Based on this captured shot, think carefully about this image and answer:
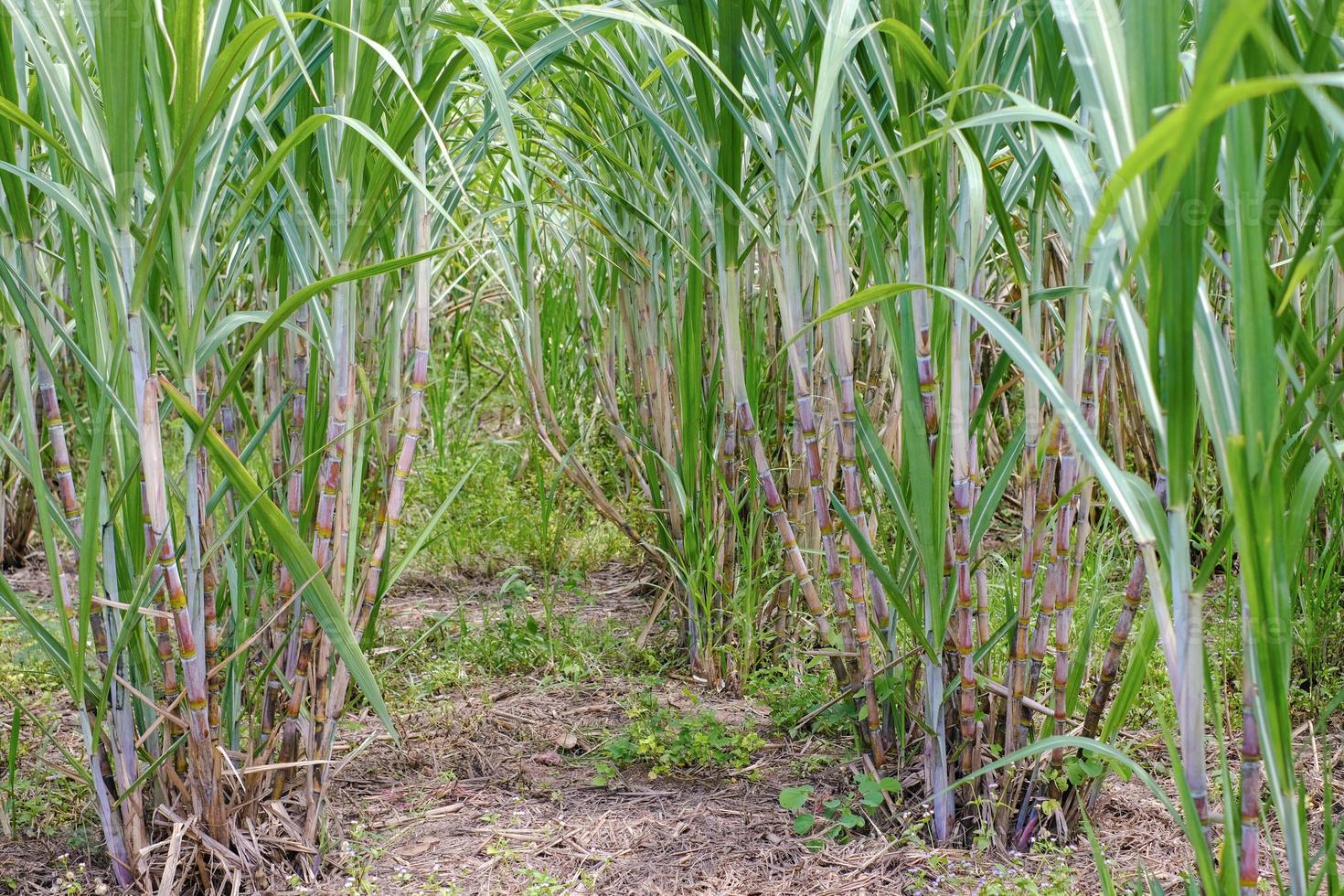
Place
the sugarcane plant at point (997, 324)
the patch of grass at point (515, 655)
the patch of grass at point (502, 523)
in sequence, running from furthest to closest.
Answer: the patch of grass at point (502, 523)
the patch of grass at point (515, 655)
the sugarcane plant at point (997, 324)

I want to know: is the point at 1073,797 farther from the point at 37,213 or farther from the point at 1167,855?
the point at 37,213

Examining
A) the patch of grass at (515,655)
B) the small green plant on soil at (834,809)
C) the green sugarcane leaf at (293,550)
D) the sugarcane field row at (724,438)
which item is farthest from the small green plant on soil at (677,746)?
the green sugarcane leaf at (293,550)

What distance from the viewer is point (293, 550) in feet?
3.30

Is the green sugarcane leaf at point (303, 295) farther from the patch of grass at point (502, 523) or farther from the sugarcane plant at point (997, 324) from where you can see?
the patch of grass at point (502, 523)

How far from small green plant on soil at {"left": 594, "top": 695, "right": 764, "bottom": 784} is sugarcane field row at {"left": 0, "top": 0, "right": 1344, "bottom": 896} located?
1cm

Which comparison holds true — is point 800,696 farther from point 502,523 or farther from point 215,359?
point 502,523

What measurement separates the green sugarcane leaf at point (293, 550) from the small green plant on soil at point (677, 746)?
639 millimetres

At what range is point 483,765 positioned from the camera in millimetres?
1657

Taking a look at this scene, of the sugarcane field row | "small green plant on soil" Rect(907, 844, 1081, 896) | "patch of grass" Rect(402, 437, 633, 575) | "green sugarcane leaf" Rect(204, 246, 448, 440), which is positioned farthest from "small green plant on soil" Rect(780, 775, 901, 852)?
"patch of grass" Rect(402, 437, 633, 575)

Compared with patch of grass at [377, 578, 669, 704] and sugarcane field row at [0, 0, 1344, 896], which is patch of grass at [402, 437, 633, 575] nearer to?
patch of grass at [377, 578, 669, 704]

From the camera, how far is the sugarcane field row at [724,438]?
702 millimetres

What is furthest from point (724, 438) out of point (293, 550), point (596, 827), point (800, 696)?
point (293, 550)

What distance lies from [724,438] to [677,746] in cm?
56

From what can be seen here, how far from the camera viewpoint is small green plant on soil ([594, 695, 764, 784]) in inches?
62.8
